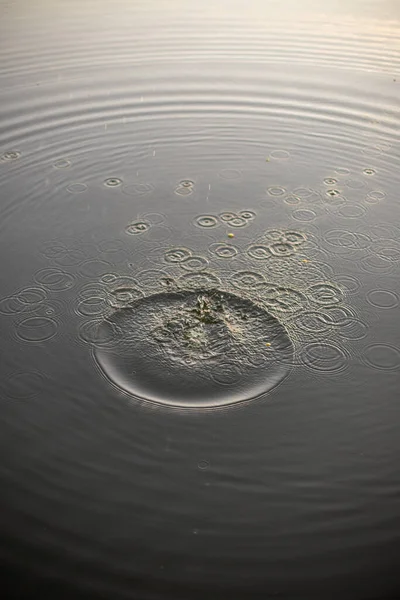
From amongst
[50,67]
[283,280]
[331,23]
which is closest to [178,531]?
[283,280]

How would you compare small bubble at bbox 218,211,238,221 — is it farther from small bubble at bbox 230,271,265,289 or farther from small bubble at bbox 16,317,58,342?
small bubble at bbox 16,317,58,342

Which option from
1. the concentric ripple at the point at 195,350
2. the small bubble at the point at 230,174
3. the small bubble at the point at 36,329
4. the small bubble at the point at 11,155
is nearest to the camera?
the concentric ripple at the point at 195,350

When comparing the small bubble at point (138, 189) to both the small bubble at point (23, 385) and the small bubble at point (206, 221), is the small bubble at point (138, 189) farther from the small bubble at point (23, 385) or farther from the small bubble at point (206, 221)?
the small bubble at point (23, 385)

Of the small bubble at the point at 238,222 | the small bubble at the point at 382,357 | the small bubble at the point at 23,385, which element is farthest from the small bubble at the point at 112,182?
the small bubble at the point at 382,357

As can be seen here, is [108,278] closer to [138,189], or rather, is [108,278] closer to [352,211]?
[138,189]

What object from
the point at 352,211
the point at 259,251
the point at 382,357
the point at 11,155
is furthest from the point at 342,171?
the point at 11,155

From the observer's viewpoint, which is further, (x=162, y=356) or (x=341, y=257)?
(x=341, y=257)

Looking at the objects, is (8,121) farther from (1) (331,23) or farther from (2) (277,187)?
(1) (331,23)
